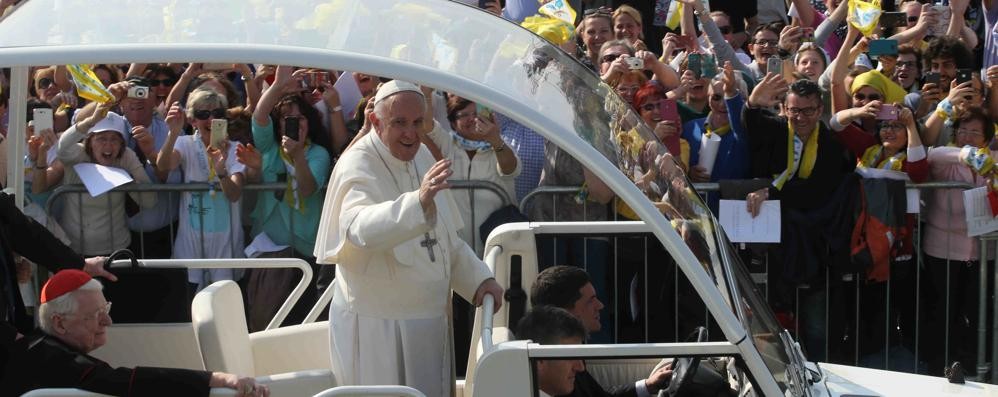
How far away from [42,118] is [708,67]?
3644mm

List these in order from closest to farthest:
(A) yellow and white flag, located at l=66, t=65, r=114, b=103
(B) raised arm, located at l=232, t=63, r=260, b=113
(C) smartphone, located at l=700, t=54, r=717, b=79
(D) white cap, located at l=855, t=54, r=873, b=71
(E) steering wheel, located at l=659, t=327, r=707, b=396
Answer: (E) steering wheel, located at l=659, t=327, r=707, b=396
(A) yellow and white flag, located at l=66, t=65, r=114, b=103
(C) smartphone, located at l=700, t=54, r=717, b=79
(B) raised arm, located at l=232, t=63, r=260, b=113
(D) white cap, located at l=855, t=54, r=873, b=71

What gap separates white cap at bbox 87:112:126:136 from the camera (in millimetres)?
8055

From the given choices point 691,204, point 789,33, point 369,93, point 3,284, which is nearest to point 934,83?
point 789,33

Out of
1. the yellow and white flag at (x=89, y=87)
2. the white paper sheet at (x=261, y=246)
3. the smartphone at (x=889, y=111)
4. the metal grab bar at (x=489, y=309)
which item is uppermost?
the yellow and white flag at (x=89, y=87)

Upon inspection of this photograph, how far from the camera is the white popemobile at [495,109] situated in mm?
4168

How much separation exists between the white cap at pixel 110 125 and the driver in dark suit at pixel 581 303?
3.53 meters

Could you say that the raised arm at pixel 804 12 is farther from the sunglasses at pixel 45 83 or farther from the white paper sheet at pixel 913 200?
the sunglasses at pixel 45 83

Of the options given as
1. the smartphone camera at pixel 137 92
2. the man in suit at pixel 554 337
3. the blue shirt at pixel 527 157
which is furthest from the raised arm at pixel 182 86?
the man in suit at pixel 554 337

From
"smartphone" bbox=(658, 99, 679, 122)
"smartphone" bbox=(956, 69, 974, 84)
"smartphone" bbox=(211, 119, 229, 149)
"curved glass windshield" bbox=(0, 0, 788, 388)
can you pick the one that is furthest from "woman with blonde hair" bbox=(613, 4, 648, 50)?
"curved glass windshield" bbox=(0, 0, 788, 388)

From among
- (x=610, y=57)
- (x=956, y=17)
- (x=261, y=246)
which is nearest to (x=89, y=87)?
(x=261, y=246)

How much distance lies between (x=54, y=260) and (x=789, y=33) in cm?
545

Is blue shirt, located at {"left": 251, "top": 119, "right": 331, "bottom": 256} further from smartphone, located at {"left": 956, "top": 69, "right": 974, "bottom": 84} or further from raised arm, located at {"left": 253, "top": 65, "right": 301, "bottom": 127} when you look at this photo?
smartphone, located at {"left": 956, "top": 69, "right": 974, "bottom": 84}

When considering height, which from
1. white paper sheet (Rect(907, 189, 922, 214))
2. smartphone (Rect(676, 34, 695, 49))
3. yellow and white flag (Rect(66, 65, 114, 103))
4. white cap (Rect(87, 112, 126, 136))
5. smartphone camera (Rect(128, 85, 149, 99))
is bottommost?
white paper sheet (Rect(907, 189, 922, 214))

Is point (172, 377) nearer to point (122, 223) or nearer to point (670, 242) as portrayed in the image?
point (670, 242)
